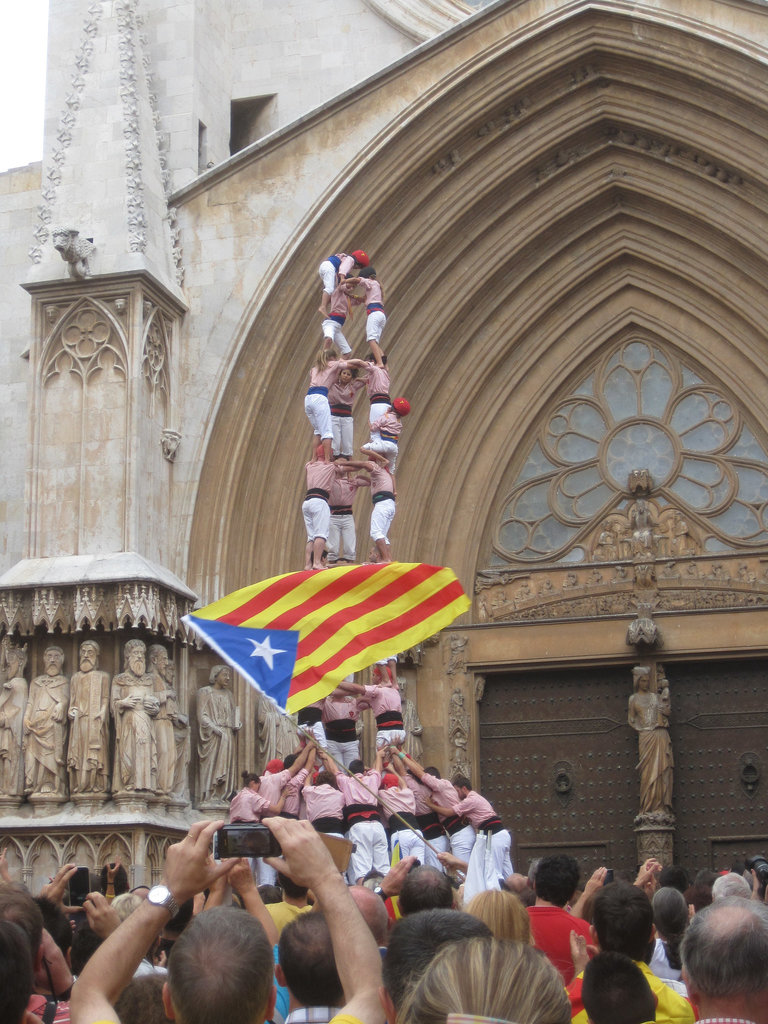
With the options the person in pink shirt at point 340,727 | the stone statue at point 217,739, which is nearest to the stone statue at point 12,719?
the stone statue at point 217,739

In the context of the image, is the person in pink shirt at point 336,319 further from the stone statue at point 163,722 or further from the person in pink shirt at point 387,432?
the stone statue at point 163,722

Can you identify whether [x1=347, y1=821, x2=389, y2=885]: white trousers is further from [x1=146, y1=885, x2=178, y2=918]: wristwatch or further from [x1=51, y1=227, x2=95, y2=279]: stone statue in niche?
[x1=51, y1=227, x2=95, y2=279]: stone statue in niche

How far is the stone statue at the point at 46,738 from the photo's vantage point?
541 inches

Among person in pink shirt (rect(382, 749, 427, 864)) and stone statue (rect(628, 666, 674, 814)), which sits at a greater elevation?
stone statue (rect(628, 666, 674, 814))

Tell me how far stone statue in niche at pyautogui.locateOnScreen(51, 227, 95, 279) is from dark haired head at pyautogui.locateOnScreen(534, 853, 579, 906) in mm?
10578

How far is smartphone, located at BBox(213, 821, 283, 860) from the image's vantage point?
3475 mm

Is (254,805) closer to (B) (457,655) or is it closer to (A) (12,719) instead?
(A) (12,719)

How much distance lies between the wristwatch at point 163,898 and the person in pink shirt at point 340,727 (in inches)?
304

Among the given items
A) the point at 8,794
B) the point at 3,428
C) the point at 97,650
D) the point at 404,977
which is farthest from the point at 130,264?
the point at 404,977

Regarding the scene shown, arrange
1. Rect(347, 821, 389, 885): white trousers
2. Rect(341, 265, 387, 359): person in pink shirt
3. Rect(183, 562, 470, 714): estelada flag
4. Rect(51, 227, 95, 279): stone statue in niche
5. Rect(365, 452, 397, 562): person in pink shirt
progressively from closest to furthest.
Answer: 1. Rect(183, 562, 470, 714): estelada flag
2. Rect(347, 821, 389, 885): white trousers
3. Rect(365, 452, 397, 562): person in pink shirt
4. Rect(341, 265, 387, 359): person in pink shirt
5. Rect(51, 227, 95, 279): stone statue in niche

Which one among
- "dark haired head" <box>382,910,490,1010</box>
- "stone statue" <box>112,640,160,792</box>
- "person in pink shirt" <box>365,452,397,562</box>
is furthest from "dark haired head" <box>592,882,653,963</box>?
"stone statue" <box>112,640,160,792</box>

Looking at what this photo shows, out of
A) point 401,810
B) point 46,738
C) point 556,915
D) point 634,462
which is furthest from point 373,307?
point 556,915

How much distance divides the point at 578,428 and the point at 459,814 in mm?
6904

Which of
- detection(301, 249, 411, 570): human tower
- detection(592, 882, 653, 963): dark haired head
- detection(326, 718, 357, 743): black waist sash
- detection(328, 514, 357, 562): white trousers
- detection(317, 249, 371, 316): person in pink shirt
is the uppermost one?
detection(317, 249, 371, 316): person in pink shirt
